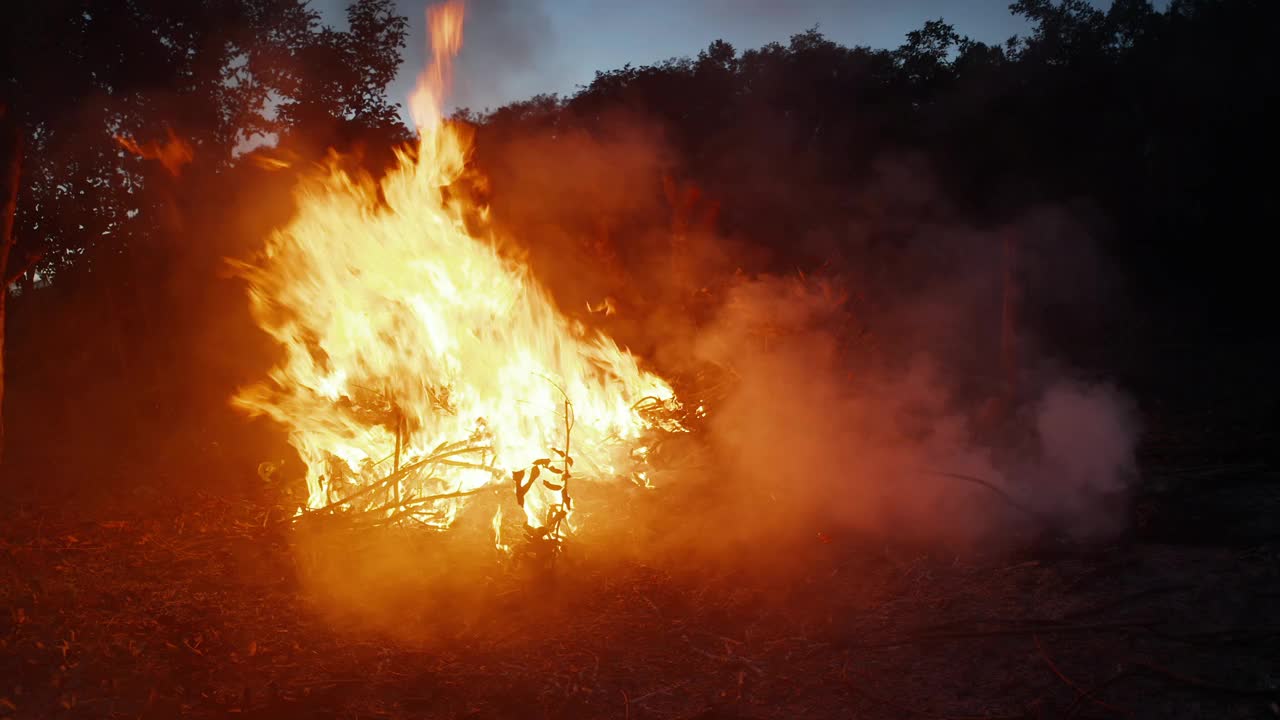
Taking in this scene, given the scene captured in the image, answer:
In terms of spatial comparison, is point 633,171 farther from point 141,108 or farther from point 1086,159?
point 1086,159

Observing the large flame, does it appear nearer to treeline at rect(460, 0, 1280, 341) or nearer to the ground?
the ground

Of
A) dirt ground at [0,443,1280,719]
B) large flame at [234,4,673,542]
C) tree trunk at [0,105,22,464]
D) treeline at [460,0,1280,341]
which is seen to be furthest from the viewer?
treeline at [460,0,1280,341]

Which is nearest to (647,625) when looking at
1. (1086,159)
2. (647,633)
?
(647,633)

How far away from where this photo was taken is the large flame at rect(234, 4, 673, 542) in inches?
232

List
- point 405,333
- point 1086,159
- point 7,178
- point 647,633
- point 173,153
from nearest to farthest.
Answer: point 647,633 → point 405,333 → point 7,178 → point 173,153 → point 1086,159

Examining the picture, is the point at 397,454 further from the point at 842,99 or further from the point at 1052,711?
the point at 842,99

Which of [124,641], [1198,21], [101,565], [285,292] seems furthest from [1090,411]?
[1198,21]

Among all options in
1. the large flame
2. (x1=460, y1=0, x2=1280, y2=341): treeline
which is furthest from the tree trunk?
(x1=460, y1=0, x2=1280, y2=341): treeline

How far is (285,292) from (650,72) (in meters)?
11.8

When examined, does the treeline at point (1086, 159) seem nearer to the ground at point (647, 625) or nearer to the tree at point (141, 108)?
the tree at point (141, 108)

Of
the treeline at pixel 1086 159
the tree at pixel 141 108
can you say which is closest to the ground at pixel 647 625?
the tree at pixel 141 108

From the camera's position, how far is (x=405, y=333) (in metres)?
5.99

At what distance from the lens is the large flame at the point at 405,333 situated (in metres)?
5.88

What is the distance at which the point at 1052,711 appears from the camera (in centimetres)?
319
